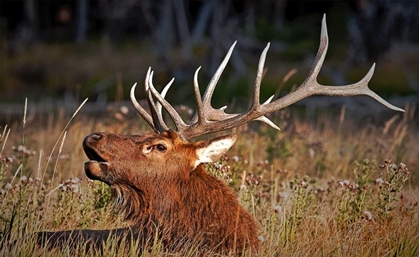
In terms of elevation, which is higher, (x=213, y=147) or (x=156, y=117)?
(x=156, y=117)

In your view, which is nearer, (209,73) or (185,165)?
(185,165)

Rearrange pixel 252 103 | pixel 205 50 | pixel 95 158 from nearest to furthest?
pixel 95 158 < pixel 252 103 < pixel 205 50

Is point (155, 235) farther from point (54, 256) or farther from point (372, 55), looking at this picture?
point (372, 55)

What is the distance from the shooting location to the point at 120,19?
3144cm

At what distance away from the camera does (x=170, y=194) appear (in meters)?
5.73

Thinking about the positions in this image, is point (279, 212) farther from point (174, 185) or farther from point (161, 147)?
point (161, 147)

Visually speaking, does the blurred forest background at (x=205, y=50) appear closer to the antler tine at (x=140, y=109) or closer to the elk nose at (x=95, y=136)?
the antler tine at (x=140, y=109)

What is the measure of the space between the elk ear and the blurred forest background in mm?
10799

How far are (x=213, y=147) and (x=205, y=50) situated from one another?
20298 mm

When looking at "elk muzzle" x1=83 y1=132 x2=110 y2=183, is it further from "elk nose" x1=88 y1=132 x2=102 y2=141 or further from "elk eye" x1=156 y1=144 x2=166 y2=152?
"elk eye" x1=156 y1=144 x2=166 y2=152

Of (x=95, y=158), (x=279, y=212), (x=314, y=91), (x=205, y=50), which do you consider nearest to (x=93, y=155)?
(x=95, y=158)

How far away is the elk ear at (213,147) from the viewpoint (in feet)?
18.8

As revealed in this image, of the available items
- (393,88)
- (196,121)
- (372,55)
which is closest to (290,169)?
(196,121)

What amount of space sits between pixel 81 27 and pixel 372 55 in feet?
39.0
